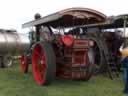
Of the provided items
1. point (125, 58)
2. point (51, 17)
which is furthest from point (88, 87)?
point (125, 58)

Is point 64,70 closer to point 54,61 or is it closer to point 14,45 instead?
point 54,61

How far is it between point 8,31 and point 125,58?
12.3 m

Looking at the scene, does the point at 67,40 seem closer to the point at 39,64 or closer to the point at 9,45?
the point at 39,64

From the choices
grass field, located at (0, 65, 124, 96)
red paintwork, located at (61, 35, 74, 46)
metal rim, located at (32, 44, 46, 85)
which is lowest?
grass field, located at (0, 65, 124, 96)

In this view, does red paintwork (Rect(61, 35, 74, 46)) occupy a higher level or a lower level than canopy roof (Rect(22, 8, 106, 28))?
lower

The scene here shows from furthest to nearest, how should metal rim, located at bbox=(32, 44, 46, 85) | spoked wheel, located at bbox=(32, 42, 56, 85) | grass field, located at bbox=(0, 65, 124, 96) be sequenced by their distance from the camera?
1. metal rim, located at bbox=(32, 44, 46, 85)
2. spoked wheel, located at bbox=(32, 42, 56, 85)
3. grass field, located at bbox=(0, 65, 124, 96)

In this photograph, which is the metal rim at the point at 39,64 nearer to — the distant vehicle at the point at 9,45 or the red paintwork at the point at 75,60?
the red paintwork at the point at 75,60

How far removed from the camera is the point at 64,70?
1002cm

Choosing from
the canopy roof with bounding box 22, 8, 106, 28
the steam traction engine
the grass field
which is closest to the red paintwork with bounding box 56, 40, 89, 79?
the steam traction engine

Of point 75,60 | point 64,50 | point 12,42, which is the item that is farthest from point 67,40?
point 12,42

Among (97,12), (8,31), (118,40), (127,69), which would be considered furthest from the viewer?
(8,31)

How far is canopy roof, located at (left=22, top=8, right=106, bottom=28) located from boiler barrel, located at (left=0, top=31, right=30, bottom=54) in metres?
5.92

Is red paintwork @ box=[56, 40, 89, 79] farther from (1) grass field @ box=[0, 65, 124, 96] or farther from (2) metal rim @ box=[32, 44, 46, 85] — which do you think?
(2) metal rim @ box=[32, 44, 46, 85]

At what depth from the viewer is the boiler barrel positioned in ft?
56.0
